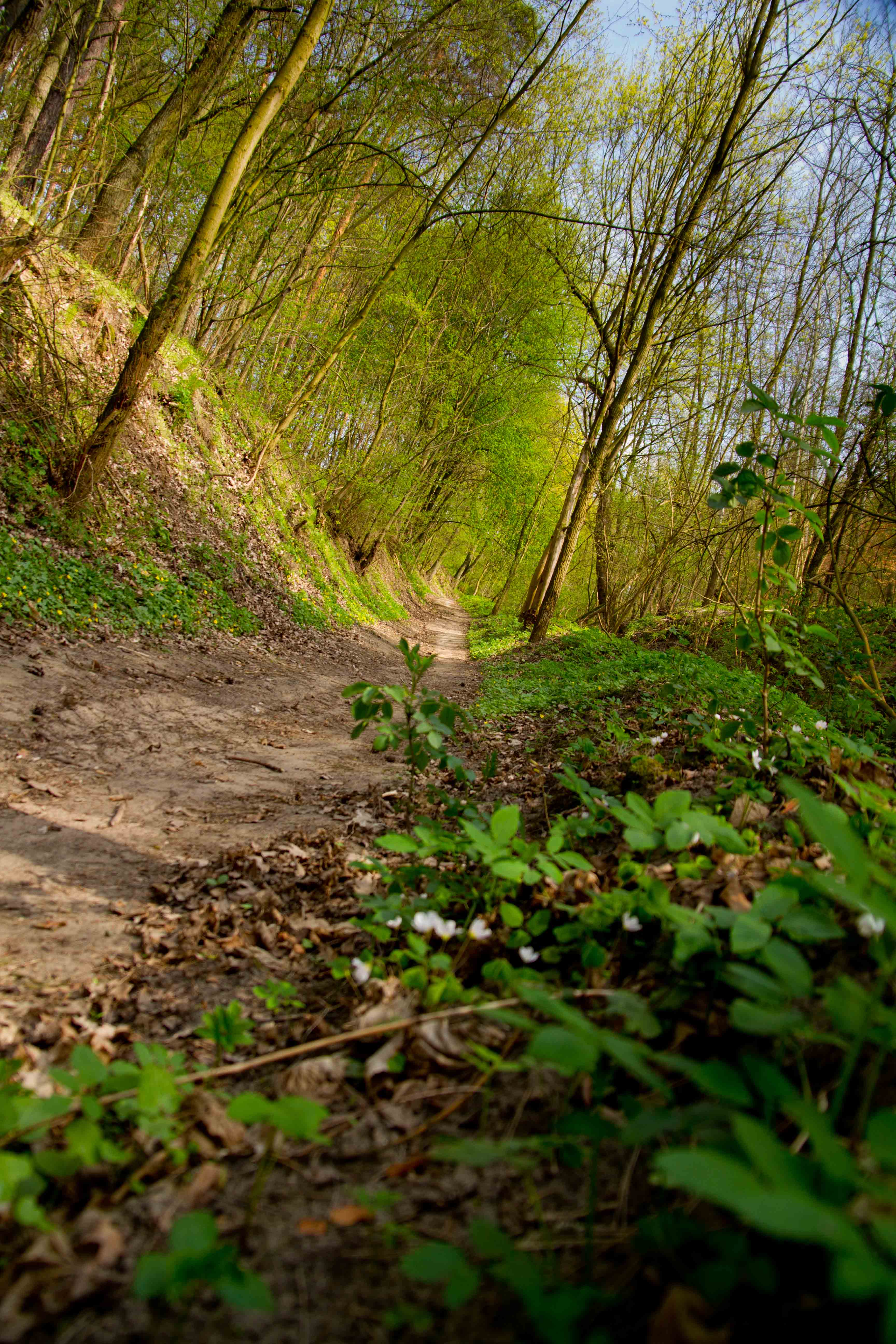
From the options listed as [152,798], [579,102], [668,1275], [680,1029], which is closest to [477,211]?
[152,798]

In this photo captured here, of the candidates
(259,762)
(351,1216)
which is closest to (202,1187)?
(351,1216)

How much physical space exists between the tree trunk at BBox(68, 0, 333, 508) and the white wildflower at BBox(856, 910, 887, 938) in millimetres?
7461

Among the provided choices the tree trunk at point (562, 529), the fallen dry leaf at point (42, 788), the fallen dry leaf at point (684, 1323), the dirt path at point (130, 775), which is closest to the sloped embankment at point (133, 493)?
the dirt path at point (130, 775)

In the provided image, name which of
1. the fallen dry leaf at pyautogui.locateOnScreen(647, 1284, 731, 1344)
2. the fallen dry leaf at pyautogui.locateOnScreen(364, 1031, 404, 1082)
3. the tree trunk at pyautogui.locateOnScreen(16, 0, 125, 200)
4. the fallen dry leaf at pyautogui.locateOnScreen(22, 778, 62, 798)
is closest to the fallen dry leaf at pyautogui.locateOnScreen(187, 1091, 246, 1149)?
the fallen dry leaf at pyautogui.locateOnScreen(364, 1031, 404, 1082)

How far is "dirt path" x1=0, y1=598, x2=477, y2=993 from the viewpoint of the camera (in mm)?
2697

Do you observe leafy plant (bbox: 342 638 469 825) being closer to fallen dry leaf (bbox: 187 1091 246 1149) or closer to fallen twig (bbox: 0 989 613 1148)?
fallen twig (bbox: 0 989 613 1148)

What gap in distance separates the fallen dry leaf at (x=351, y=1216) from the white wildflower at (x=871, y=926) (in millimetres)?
1139

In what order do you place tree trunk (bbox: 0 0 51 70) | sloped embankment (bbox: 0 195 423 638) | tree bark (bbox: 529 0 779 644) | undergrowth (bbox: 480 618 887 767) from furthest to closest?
tree bark (bbox: 529 0 779 644)
tree trunk (bbox: 0 0 51 70)
sloped embankment (bbox: 0 195 423 638)
undergrowth (bbox: 480 618 887 767)

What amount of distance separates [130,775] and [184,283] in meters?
5.46

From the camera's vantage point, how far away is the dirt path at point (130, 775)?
2697 mm

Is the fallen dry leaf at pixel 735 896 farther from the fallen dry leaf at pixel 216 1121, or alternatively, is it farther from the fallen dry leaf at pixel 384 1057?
the fallen dry leaf at pixel 216 1121

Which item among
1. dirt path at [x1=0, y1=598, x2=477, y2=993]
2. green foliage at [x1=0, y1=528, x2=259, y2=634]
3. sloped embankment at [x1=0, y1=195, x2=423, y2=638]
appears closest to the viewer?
dirt path at [x1=0, y1=598, x2=477, y2=993]

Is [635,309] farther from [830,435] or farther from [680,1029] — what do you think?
[680,1029]

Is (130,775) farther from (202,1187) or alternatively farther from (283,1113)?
(283,1113)
